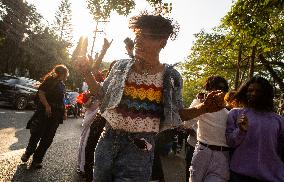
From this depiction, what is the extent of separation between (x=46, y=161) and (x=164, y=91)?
5779mm

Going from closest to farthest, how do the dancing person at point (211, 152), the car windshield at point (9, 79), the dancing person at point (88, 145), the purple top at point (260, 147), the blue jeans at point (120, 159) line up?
1. the blue jeans at point (120, 159)
2. the purple top at point (260, 147)
3. the dancing person at point (211, 152)
4. the dancing person at point (88, 145)
5. the car windshield at point (9, 79)

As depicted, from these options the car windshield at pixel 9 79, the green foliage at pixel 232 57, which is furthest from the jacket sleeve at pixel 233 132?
the car windshield at pixel 9 79

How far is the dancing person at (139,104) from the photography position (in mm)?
2979

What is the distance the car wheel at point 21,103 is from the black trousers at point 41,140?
1292cm

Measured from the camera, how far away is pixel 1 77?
2002 cm

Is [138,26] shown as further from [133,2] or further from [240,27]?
[133,2]

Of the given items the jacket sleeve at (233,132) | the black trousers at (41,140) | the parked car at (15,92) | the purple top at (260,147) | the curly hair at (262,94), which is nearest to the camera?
the purple top at (260,147)

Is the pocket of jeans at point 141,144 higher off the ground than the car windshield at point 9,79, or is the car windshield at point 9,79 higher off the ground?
the car windshield at point 9,79

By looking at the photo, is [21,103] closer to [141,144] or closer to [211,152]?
[211,152]

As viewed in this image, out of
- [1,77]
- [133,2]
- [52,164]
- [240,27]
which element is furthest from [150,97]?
[1,77]

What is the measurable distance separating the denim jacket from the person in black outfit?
14.6 feet

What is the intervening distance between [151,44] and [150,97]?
40cm

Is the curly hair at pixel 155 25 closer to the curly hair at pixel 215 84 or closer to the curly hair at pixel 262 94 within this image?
the curly hair at pixel 262 94

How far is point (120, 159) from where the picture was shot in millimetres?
2975
